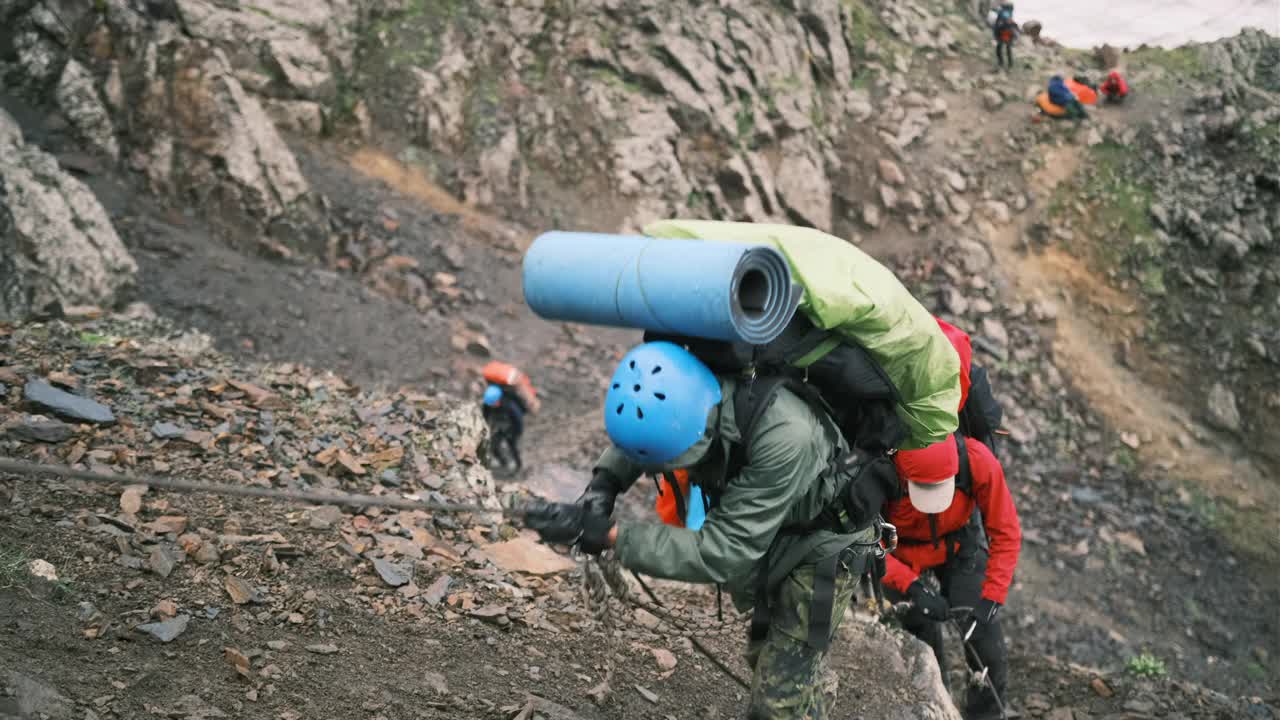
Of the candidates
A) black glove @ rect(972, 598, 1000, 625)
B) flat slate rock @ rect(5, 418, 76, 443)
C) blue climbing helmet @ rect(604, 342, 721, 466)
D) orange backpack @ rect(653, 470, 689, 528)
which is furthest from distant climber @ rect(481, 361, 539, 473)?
blue climbing helmet @ rect(604, 342, 721, 466)

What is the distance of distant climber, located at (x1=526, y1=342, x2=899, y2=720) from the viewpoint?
10.4ft

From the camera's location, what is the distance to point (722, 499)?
3355 millimetres

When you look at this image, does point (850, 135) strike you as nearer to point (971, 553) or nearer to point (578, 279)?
point (971, 553)

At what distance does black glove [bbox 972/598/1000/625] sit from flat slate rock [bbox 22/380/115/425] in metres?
5.46

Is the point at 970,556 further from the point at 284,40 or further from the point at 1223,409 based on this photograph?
the point at 284,40

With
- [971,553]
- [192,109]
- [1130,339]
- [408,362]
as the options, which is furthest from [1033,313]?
[192,109]

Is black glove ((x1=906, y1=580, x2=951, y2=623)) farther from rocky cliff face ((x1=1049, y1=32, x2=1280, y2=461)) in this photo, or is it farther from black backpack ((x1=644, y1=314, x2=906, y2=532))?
rocky cliff face ((x1=1049, y1=32, x2=1280, y2=461))

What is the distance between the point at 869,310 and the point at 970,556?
2.86 metres

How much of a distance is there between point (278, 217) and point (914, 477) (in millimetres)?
11389

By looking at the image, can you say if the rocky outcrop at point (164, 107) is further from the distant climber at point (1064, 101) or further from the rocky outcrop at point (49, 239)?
the distant climber at point (1064, 101)

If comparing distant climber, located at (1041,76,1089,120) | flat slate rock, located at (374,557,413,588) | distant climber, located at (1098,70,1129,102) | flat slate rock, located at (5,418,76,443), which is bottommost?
flat slate rock, located at (374,557,413,588)

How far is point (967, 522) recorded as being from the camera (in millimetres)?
5688

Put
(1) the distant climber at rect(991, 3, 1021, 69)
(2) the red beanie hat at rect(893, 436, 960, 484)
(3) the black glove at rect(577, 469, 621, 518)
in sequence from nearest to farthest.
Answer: (3) the black glove at rect(577, 469, 621, 518), (2) the red beanie hat at rect(893, 436, 960, 484), (1) the distant climber at rect(991, 3, 1021, 69)

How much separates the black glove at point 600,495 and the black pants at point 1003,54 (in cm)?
2191
